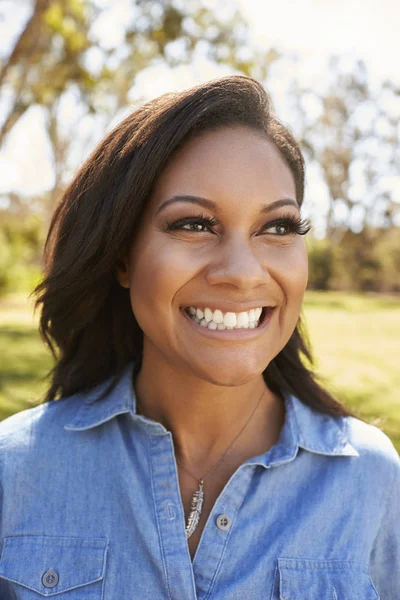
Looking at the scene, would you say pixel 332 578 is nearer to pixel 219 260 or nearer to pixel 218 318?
pixel 218 318

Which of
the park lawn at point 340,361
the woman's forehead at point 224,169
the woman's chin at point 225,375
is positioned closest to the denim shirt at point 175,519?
the woman's chin at point 225,375

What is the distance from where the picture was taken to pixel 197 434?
187 centimetres

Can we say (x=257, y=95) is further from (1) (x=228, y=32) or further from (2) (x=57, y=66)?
(1) (x=228, y=32)

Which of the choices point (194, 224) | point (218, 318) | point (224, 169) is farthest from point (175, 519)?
point (224, 169)

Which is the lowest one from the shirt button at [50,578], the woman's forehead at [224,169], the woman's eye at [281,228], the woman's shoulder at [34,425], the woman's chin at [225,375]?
the shirt button at [50,578]

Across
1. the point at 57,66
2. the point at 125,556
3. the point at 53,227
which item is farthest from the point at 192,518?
the point at 57,66

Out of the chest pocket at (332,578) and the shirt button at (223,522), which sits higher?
the shirt button at (223,522)

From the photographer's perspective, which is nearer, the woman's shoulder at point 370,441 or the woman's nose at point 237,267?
the woman's nose at point 237,267

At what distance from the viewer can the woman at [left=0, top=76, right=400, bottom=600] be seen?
5.25 feet

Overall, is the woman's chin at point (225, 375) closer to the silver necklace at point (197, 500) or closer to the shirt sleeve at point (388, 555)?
the silver necklace at point (197, 500)

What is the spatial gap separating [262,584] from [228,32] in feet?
41.3

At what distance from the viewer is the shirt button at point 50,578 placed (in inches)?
62.8

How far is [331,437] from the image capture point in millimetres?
1820

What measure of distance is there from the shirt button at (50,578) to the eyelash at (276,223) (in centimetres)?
95
